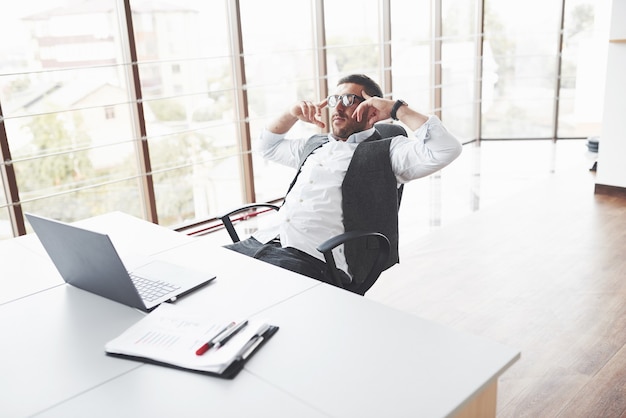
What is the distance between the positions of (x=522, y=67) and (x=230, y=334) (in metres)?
6.24

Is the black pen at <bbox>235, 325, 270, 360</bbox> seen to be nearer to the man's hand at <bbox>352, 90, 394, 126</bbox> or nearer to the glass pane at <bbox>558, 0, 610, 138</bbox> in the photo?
the man's hand at <bbox>352, 90, 394, 126</bbox>

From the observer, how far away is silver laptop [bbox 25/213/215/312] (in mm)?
1492

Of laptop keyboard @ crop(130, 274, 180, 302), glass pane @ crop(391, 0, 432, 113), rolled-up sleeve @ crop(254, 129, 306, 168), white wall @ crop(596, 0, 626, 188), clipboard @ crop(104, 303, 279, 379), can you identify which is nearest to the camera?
clipboard @ crop(104, 303, 279, 379)

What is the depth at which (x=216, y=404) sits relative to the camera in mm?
1144

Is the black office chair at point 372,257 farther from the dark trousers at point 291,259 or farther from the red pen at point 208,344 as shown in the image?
the red pen at point 208,344

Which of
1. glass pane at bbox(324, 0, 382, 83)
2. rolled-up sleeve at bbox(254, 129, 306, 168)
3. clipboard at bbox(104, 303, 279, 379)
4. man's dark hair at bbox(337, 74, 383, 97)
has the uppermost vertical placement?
glass pane at bbox(324, 0, 382, 83)

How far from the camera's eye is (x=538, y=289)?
3.15m

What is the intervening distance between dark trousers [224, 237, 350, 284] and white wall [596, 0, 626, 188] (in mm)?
3302

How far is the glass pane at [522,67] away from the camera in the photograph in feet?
21.4

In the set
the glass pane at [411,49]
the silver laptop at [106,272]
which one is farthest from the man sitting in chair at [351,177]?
the glass pane at [411,49]

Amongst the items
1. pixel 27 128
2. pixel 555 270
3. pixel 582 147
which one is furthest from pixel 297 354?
pixel 582 147

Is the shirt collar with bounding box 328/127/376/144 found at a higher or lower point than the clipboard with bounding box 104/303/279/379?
higher

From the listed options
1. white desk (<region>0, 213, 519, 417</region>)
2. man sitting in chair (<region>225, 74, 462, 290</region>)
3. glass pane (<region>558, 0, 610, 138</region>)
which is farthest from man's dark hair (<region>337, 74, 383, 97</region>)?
glass pane (<region>558, 0, 610, 138</region>)

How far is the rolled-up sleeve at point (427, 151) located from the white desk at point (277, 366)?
81 cm
